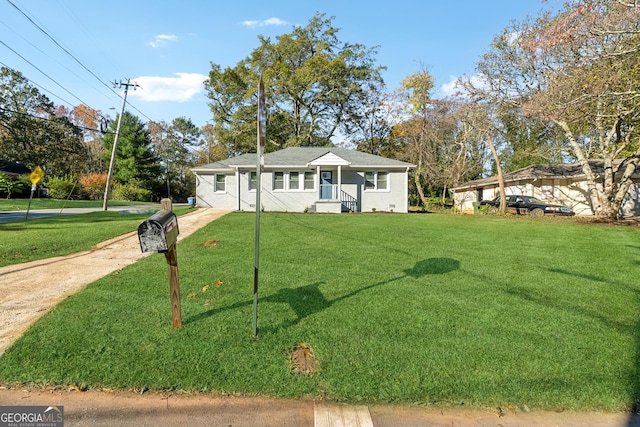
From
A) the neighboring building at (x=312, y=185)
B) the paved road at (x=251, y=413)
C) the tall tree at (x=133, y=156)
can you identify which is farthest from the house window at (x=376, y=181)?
the tall tree at (x=133, y=156)

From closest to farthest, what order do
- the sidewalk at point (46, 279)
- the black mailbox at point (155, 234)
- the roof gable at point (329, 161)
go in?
the black mailbox at point (155, 234)
the sidewalk at point (46, 279)
the roof gable at point (329, 161)

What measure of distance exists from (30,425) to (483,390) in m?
3.26

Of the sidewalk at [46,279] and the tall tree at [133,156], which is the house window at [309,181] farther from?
the tall tree at [133,156]

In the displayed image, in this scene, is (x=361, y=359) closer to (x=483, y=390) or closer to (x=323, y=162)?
(x=483, y=390)

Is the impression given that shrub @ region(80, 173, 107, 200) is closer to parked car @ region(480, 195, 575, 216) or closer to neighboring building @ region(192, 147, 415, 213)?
neighboring building @ region(192, 147, 415, 213)

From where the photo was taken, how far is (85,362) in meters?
2.81

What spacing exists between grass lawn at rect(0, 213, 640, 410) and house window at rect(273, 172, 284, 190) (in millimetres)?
13030

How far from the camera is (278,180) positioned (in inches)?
752

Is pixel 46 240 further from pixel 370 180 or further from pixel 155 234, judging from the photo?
pixel 370 180

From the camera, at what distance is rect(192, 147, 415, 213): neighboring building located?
61.6ft

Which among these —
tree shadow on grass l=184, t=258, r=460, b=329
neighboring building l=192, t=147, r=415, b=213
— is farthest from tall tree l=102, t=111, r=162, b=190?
tree shadow on grass l=184, t=258, r=460, b=329

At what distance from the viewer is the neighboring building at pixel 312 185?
1877 cm

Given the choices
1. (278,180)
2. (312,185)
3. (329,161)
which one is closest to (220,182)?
(278,180)

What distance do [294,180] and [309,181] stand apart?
87 cm
